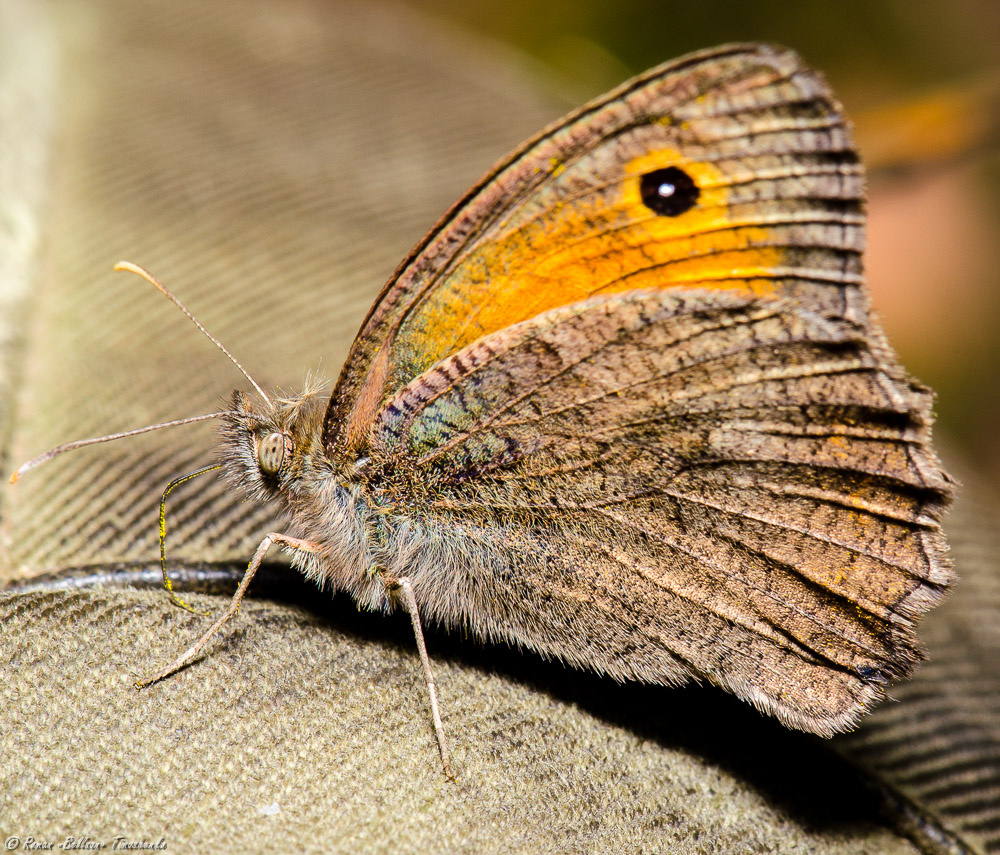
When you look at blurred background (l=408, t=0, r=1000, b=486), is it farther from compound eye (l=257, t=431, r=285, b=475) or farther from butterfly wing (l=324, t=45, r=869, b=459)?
A: compound eye (l=257, t=431, r=285, b=475)

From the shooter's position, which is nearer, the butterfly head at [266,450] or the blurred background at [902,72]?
the butterfly head at [266,450]

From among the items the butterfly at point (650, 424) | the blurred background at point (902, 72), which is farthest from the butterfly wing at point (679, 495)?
the blurred background at point (902, 72)

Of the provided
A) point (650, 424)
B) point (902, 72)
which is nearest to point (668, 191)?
point (650, 424)

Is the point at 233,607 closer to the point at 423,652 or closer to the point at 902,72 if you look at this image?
the point at 423,652

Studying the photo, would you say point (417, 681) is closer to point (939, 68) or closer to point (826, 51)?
point (826, 51)

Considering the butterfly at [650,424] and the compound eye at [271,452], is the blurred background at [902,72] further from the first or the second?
the compound eye at [271,452]

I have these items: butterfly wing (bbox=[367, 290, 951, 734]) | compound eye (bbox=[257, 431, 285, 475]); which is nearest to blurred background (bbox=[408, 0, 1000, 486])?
butterfly wing (bbox=[367, 290, 951, 734])
